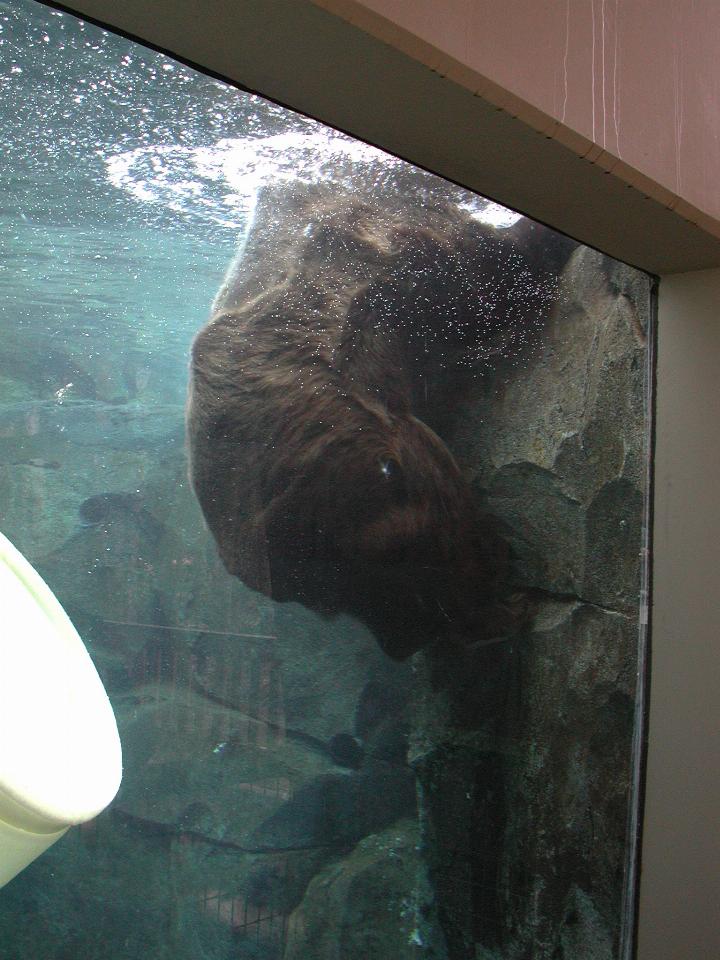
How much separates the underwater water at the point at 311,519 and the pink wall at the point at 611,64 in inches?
16.7

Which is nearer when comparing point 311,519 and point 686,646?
point 311,519

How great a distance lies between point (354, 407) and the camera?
1.65m

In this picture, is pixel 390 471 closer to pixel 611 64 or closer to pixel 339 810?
pixel 339 810

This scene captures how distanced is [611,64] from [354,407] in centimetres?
71

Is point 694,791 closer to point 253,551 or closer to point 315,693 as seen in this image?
point 315,693

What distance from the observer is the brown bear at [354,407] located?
1486 millimetres

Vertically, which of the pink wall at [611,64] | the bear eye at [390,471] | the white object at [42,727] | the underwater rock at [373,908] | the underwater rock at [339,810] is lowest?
the underwater rock at [373,908]

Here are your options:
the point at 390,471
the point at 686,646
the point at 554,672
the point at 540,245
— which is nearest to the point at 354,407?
the point at 390,471

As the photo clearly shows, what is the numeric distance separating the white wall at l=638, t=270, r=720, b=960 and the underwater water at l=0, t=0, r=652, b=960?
67 mm

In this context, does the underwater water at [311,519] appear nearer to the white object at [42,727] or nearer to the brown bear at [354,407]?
the brown bear at [354,407]

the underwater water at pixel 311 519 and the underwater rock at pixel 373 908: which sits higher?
the underwater water at pixel 311 519

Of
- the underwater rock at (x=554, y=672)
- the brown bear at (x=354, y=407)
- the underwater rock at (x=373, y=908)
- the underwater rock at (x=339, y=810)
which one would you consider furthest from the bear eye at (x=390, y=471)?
the underwater rock at (x=373, y=908)

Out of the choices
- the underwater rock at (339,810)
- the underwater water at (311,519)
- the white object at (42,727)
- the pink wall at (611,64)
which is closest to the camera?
the white object at (42,727)

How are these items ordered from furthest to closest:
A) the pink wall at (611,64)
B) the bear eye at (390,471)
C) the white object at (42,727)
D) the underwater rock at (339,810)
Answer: the bear eye at (390,471)
the underwater rock at (339,810)
the pink wall at (611,64)
the white object at (42,727)
